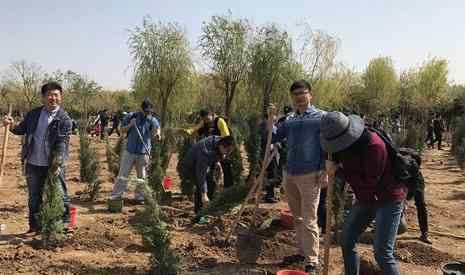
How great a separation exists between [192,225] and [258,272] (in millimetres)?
2031

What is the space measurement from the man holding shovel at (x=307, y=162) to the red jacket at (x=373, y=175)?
0.84 meters

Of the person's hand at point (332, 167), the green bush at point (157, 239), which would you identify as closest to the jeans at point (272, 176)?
the green bush at point (157, 239)

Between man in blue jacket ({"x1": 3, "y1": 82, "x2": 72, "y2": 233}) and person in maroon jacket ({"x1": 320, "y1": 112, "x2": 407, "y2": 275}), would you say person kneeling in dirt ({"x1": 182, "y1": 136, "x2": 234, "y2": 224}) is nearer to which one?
man in blue jacket ({"x1": 3, "y1": 82, "x2": 72, "y2": 233})

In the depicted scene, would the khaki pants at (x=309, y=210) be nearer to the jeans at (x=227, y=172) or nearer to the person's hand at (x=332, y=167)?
the person's hand at (x=332, y=167)

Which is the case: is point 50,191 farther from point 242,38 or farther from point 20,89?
point 20,89

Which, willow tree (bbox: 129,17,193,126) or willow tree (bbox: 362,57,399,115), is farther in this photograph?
willow tree (bbox: 362,57,399,115)

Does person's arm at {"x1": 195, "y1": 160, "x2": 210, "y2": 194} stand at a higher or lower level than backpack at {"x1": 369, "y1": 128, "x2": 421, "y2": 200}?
lower

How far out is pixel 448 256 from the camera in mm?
5645

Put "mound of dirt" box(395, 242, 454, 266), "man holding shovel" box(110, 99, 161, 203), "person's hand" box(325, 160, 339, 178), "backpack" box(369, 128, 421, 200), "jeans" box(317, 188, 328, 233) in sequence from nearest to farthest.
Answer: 1. "backpack" box(369, 128, 421, 200)
2. "person's hand" box(325, 160, 339, 178)
3. "mound of dirt" box(395, 242, 454, 266)
4. "jeans" box(317, 188, 328, 233)
5. "man holding shovel" box(110, 99, 161, 203)

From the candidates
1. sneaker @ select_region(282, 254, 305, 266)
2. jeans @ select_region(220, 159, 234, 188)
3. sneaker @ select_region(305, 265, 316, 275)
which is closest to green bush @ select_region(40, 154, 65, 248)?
sneaker @ select_region(282, 254, 305, 266)

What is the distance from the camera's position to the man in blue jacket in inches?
212

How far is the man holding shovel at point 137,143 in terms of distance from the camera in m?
7.51

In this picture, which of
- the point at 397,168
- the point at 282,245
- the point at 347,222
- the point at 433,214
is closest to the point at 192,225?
the point at 282,245

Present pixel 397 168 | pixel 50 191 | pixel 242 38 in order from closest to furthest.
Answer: pixel 397 168 < pixel 50 191 < pixel 242 38
